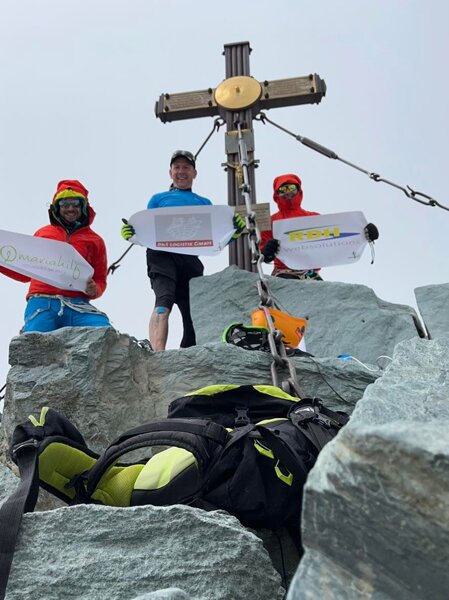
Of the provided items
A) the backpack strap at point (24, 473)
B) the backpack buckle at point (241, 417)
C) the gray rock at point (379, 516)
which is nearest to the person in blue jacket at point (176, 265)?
the backpack buckle at point (241, 417)

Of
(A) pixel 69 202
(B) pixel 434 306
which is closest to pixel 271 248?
(B) pixel 434 306

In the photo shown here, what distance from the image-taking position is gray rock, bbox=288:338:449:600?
1.23 metres

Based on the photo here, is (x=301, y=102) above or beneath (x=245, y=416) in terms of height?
above

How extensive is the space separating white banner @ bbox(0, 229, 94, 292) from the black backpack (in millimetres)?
2732

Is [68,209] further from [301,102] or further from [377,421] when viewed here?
[377,421]

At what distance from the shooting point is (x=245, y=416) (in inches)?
125

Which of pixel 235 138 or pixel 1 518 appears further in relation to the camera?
pixel 235 138

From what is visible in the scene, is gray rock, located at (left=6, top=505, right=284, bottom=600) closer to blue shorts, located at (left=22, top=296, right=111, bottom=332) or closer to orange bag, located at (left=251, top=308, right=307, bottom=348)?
orange bag, located at (left=251, top=308, right=307, bottom=348)

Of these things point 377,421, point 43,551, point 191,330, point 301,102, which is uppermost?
point 301,102

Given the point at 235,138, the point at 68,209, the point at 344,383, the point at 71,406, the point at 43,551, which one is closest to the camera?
the point at 43,551

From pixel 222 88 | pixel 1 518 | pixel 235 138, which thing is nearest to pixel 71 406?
pixel 1 518

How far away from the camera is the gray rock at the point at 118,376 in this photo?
167 inches

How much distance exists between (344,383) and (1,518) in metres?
2.68

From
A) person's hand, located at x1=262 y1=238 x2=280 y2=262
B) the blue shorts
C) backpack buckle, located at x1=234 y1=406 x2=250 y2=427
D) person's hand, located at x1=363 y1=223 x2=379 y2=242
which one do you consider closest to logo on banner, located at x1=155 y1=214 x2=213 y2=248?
person's hand, located at x1=262 y1=238 x2=280 y2=262
